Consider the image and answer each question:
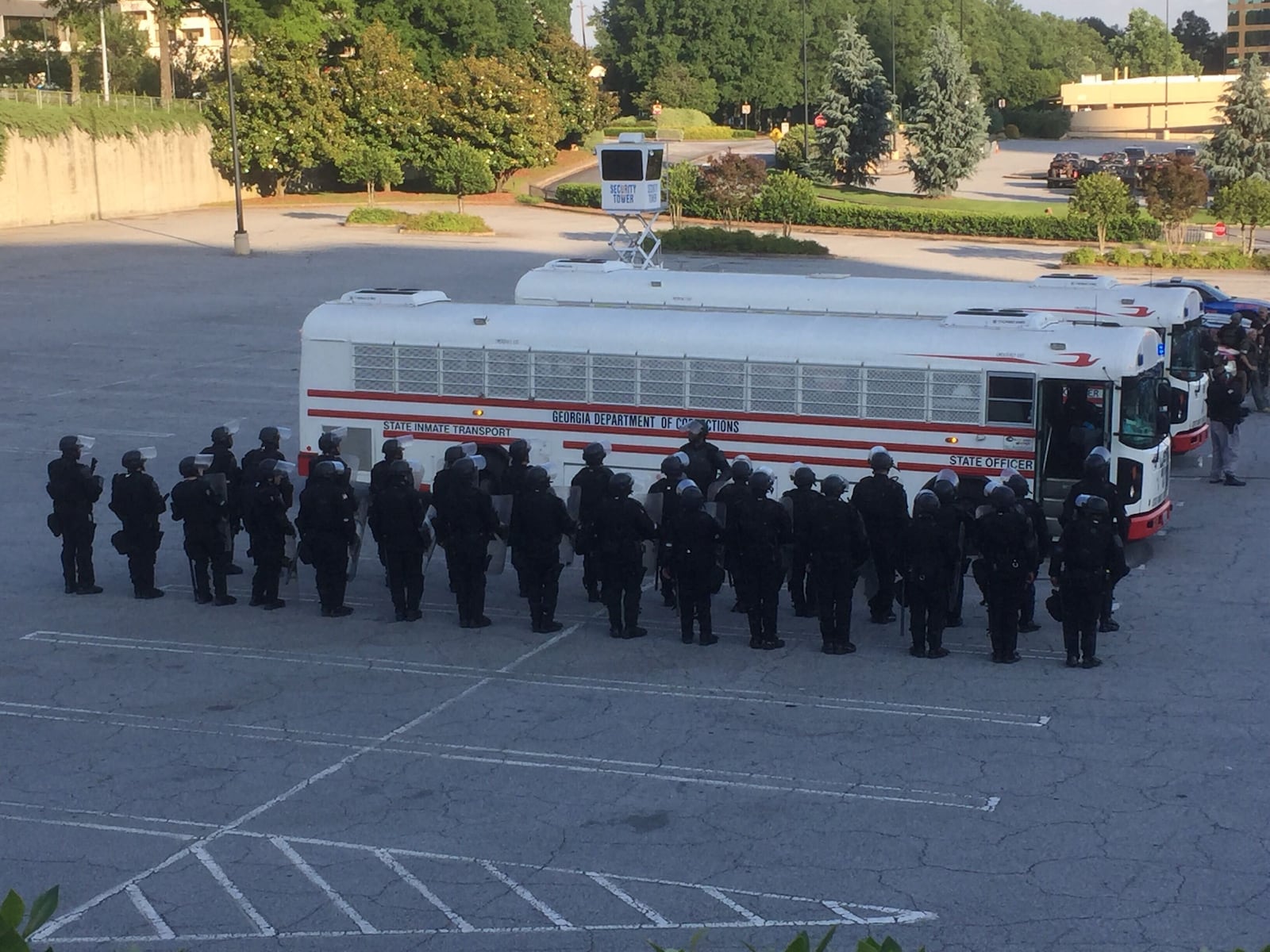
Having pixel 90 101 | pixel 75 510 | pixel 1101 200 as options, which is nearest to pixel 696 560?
pixel 75 510

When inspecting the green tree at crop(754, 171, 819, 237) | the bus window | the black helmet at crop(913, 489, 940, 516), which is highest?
the green tree at crop(754, 171, 819, 237)

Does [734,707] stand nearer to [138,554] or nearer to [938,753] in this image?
[938,753]

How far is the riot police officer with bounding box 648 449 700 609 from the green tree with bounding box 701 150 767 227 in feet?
131

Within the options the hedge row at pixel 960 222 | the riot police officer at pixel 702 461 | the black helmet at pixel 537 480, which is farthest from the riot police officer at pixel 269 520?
the hedge row at pixel 960 222

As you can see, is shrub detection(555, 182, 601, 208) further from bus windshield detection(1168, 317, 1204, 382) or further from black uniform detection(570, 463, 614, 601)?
black uniform detection(570, 463, 614, 601)

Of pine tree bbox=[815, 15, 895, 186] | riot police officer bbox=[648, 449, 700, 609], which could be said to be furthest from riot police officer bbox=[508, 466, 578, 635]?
pine tree bbox=[815, 15, 895, 186]

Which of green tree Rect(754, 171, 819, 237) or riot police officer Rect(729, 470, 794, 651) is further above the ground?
green tree Rect(754, 171, 819, 237)

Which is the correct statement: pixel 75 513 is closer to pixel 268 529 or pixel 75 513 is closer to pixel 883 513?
pixel 268 529

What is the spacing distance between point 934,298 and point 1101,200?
92.6 feet

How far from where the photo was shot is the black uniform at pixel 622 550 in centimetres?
1374

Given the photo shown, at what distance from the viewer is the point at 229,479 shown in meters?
15.5

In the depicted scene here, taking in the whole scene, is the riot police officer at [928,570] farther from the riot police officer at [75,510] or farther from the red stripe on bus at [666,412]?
the riot police officer at [75,510]

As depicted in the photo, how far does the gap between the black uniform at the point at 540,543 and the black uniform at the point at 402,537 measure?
0.88m

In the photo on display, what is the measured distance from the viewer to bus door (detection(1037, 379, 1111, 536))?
53.1 ft
